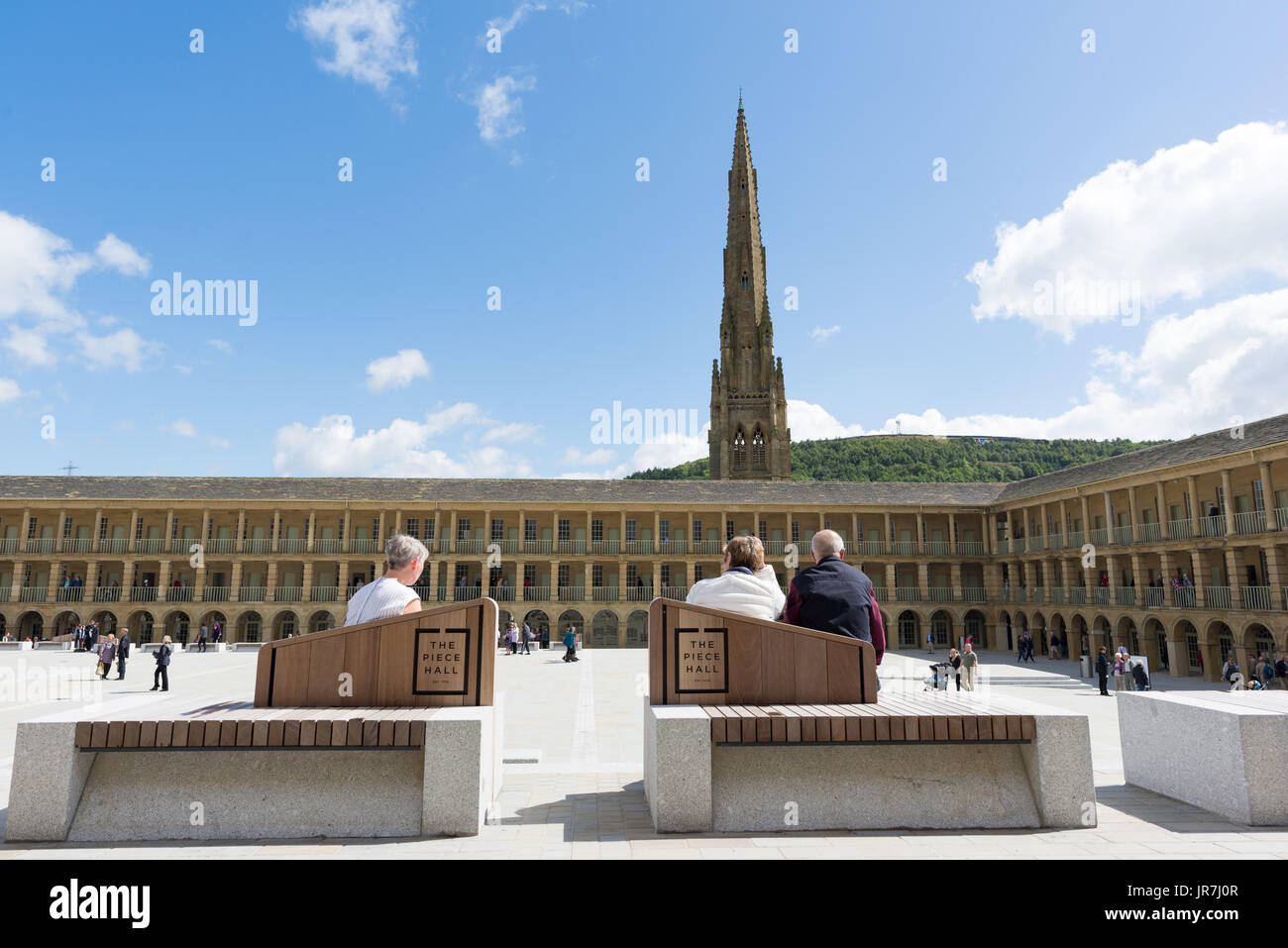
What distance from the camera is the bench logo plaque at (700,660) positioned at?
5.19 meters

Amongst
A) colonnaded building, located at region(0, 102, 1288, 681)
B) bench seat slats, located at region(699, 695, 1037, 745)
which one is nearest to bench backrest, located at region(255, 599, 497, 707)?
bench seat slats, located at region(699, 695, 1037, 745)

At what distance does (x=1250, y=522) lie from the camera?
2545cm

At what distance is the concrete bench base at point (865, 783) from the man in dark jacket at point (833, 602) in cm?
86

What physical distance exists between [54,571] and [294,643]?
4450 centimetres

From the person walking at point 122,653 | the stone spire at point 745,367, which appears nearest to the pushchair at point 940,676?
the person walking at point 122,653

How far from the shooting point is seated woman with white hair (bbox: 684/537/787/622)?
5.33m

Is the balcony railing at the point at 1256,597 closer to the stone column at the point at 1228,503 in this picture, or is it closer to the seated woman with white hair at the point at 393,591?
the stone column at the point at 1228,503

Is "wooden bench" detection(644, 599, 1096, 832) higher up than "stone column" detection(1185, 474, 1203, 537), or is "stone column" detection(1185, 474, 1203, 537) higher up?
"stone column" detection(1185, 474, 1203, 537)

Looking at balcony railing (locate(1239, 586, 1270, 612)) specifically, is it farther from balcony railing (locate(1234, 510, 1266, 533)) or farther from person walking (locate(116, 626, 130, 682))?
person walking (locate(116, 626, 130, 682))

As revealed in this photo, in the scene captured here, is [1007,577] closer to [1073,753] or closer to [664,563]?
[664,563]

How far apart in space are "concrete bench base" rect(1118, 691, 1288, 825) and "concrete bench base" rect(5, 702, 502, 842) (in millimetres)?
4917

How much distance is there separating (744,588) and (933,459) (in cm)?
9119

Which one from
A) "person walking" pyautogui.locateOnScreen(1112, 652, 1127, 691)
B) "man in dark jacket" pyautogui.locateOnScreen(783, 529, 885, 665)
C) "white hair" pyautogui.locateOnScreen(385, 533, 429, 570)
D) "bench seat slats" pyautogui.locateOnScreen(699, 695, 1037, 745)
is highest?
"white hair" pyautogui.locateOnScreen(385, 533, 429, 570)

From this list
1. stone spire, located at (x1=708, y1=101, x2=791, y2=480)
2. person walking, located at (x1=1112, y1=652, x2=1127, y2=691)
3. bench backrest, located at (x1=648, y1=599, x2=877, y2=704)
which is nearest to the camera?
bench backrest, located at (x1=648, y1=599, x2=877, y2=704)
